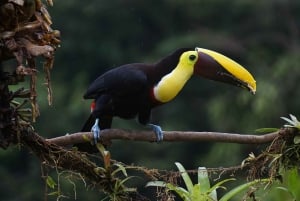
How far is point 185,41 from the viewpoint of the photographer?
13.6 metres

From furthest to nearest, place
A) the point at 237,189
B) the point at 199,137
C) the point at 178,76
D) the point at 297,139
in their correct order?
the point at 178,76, the point at 199,137, the point at 297,139, the point at 237,189

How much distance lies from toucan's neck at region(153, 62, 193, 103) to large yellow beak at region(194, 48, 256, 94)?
0.04 metres

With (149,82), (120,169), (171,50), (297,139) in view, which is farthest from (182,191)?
(171,50)

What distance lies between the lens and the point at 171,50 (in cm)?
1349

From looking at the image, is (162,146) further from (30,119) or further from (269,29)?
(30,119)

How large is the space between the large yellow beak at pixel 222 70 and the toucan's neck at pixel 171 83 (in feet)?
0.12

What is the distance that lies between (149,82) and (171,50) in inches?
402

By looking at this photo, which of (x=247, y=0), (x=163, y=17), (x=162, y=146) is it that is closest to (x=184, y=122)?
(x=162, y=146)

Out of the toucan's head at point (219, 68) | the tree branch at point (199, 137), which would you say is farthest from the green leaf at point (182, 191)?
the toucan's head at point (219, 68)

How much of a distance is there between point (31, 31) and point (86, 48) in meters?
12.8

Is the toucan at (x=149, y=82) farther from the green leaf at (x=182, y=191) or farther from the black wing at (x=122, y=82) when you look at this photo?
the green leaf at (x=182, y=191)

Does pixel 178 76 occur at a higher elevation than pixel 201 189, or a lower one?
higher

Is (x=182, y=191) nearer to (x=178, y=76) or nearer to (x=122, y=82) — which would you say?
(x=178, y=76)

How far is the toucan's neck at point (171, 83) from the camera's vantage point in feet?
10.5
